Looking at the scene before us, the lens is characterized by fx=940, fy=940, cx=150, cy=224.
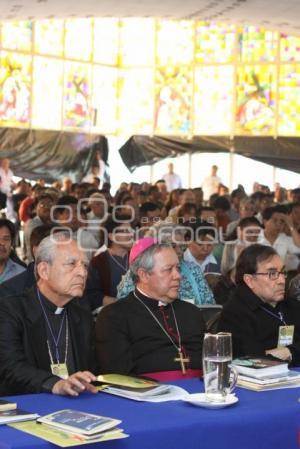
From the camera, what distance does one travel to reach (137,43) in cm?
2388

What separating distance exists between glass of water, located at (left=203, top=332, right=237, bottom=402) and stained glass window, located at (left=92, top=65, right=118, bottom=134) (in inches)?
791

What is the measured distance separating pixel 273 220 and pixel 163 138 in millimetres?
14381

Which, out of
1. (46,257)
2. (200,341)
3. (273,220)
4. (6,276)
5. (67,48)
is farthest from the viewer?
(67,48)

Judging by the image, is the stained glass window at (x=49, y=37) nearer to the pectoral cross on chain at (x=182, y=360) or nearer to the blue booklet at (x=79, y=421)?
the pectoral cross on chain at (x=182, y=360)

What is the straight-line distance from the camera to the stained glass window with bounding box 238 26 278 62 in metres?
22.1

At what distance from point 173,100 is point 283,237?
48.6 ft

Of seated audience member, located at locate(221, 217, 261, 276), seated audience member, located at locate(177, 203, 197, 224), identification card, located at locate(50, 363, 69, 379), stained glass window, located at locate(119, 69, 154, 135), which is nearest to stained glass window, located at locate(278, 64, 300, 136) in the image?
stained glass window, located at locate(119, 69, 154, 135)

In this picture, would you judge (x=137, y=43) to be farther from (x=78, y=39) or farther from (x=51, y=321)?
(x=51, y=321)

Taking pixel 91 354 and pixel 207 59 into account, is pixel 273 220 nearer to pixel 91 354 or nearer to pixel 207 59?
pixel 91 354

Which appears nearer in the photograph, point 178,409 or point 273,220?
point 178,409

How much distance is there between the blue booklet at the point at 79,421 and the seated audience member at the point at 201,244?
4565mm

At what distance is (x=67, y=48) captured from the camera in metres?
22.1

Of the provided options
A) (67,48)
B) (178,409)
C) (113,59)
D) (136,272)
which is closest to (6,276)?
(136,272)

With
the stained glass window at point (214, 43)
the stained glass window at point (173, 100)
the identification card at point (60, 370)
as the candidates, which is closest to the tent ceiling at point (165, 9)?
the identification card at point (60, 370)
